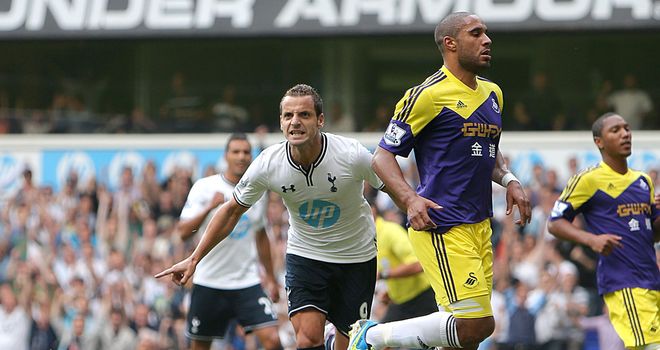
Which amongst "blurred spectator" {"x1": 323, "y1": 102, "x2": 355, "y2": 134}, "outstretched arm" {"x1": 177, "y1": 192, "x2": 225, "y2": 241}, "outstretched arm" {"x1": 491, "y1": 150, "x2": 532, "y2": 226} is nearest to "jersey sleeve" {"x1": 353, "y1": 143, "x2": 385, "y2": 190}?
"outstretched arm" {"x1": 491, "y1": 150, "x2": 532, "y2": 226}

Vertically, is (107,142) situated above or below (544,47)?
below

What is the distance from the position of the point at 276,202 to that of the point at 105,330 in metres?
3.03

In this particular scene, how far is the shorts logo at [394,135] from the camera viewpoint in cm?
751

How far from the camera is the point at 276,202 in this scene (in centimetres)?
1702

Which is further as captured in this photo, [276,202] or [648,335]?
[276,202]

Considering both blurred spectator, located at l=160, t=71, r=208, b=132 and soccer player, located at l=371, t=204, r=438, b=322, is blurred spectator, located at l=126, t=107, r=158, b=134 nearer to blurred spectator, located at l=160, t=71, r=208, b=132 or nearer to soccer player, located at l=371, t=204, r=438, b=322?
blurred spectator, located at l=160, t=71, r=208, b=132

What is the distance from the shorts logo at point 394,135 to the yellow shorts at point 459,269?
0.63 m

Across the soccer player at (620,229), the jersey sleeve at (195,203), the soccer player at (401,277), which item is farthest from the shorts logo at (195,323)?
the soccer player at (620,229)

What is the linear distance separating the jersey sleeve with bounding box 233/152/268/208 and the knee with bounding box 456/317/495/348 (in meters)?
1.72

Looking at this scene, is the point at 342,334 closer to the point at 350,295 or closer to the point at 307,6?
the point at 350,295

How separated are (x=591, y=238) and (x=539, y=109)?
1033 cm

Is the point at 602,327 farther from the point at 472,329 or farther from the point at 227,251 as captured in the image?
the point at 472,329

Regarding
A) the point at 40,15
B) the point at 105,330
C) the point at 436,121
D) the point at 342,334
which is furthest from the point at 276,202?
the point at 436,121

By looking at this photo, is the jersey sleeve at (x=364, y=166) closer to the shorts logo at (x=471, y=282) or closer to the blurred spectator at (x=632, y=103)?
the shorts logo at (x=471, y=282)
